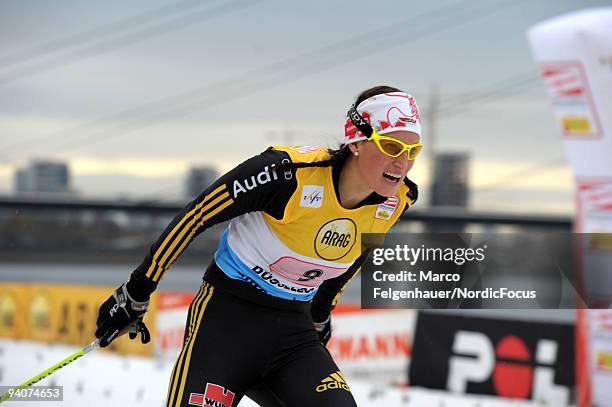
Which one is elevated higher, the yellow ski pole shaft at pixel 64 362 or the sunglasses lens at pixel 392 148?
the sunglasses lens at pixel 392 148

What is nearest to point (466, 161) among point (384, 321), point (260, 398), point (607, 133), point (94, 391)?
point (384, 321)

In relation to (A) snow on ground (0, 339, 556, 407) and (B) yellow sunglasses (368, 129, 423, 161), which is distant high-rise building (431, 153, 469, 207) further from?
(B) yellow sunglasses (368, 129, 423, 161)

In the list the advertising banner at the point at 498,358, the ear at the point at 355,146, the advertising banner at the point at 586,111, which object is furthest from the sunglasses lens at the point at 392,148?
the advertising banner at the point at 498,358

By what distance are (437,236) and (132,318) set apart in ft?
5.64

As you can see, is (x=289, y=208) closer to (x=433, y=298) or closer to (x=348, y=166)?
(x=348, y=166)

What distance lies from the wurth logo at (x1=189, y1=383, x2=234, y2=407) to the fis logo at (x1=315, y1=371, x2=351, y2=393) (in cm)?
30

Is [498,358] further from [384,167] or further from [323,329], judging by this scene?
[384,167]

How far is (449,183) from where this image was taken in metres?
12.6

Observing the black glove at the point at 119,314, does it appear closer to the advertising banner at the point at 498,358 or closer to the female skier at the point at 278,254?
the female skier at the point at 278,254

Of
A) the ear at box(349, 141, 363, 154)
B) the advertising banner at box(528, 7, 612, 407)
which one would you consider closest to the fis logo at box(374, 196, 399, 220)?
the ear at box(349, 141, 363, 154)

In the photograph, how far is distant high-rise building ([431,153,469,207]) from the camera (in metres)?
12.1

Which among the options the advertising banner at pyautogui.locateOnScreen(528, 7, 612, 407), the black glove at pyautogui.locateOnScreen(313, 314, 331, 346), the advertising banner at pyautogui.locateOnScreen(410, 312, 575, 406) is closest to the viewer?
the black glove at pyautogui.locateOnScreen(313, 314, 331, 346)

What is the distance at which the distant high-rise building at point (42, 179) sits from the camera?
12.9m

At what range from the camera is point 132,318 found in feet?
9.96
